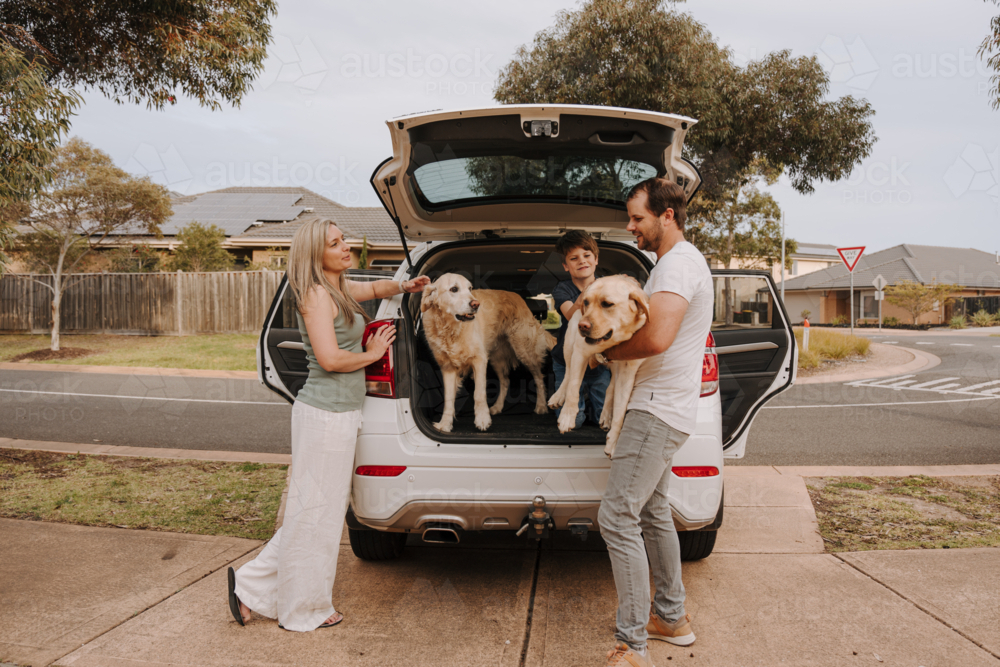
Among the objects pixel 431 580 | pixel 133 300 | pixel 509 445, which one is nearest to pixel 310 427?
pixel 509 445

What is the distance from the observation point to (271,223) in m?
24.2

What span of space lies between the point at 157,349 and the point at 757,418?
47.7 ft

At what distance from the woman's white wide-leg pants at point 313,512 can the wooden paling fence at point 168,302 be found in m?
16.7

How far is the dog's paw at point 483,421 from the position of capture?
360 centimetres

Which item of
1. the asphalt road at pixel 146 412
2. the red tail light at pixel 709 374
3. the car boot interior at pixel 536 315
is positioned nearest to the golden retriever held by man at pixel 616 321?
the car boot interior at pixel 536 315

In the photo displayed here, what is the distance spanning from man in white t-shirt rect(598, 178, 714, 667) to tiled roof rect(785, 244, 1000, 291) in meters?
41.1

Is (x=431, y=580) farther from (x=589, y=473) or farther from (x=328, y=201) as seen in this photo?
(x=328, y=201)

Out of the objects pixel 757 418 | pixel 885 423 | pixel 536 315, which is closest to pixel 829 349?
pixel 885 423

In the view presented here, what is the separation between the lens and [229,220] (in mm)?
24422

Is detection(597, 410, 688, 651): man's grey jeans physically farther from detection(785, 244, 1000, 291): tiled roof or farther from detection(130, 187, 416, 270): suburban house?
detection(785, 244, 1000, 291): tiled roof

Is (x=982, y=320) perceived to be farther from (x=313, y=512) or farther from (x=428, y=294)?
(x=313, y=512)

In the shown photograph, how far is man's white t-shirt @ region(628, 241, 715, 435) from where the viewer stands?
2.50m

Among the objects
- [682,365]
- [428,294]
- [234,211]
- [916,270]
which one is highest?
[234,211]

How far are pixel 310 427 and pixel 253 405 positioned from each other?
724cm
